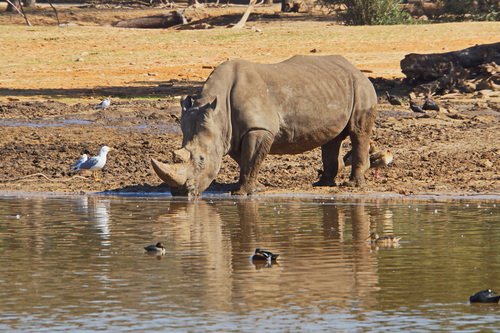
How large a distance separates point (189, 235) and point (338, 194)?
4006 mm

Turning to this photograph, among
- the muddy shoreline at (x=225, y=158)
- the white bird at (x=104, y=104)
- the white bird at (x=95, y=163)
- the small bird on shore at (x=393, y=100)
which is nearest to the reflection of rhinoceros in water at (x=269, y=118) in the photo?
the muddy shoreline at (x=225, y=158)

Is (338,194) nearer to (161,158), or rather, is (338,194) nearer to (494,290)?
(161,158)

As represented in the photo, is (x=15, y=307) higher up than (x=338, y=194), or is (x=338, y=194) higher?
(x=15, y=307)

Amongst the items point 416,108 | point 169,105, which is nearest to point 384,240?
point 416,108

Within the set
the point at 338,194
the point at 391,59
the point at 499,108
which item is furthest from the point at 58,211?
the point at 391,59

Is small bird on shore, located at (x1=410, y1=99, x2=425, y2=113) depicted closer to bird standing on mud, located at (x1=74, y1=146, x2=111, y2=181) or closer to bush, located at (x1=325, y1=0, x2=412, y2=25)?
bird standing on mud, located at (x1=74, y1=146, x2=111, y2=181)

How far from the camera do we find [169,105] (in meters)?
22.5

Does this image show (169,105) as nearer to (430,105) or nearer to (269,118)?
(430,105)

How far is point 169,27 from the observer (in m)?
39.5

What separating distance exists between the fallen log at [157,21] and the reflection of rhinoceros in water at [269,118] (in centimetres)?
2317

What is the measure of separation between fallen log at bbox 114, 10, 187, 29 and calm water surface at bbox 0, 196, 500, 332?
24843 millimetres

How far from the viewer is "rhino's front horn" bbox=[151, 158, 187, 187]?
14727 mm

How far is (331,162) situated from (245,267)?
632 centimetres

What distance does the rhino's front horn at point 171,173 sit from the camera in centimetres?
1473
